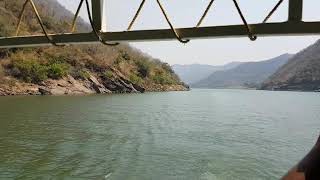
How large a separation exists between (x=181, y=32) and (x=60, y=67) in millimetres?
74860

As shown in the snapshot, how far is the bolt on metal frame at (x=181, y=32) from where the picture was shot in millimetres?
4176

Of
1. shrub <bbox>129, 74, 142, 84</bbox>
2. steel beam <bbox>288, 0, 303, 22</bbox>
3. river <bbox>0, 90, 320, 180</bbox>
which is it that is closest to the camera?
steel beam <bbox>288, 0, 303, 22</bbox>

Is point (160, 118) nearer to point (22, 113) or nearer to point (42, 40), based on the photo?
point (22, 113)

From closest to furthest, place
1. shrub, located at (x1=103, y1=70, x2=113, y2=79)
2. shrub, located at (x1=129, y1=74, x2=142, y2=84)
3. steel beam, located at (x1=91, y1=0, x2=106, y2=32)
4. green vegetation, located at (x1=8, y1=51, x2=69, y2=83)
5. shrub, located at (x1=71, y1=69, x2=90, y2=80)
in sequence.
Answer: steel beam, located at (x1=91, y1=0, x2=106, y2=32)
green vegetation, located at (x1=8, y1=51, x2=69, y2=83)
shrub, located at (x1=71, y1=69, x2=90, y2=80)
shrub, located at (x1=103, y1=70, x2=113, y2=79)
shrub, located at (x1=129, y1=74, x2=142, y2=84)

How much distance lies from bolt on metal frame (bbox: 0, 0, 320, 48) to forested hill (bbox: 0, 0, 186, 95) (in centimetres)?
6035

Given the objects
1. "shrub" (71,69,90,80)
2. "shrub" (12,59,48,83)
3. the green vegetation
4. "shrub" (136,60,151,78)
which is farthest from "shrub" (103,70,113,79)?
"shrub" (136,60,151,78)

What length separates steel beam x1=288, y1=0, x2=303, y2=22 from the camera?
4.15 meters

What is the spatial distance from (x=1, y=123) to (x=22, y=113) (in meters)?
6.83

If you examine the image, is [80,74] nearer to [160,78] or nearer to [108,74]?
[108,74]

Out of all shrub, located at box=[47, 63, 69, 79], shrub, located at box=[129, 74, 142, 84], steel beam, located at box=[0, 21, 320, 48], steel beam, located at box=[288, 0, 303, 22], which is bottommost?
shrub, located at box=[129, 74, 142, 84]

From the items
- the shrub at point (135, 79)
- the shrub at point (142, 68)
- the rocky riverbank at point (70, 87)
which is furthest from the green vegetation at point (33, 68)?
the shrub at point (142, 68)

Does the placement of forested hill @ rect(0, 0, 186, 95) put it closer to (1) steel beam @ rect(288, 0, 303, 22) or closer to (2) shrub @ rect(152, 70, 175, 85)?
(2) shrub @ rect(152, 70, 175, 85)

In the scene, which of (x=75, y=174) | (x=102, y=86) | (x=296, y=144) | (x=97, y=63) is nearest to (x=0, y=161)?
(x=75, y=174)

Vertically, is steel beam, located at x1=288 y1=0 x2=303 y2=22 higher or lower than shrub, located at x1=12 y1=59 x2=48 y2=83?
higher
